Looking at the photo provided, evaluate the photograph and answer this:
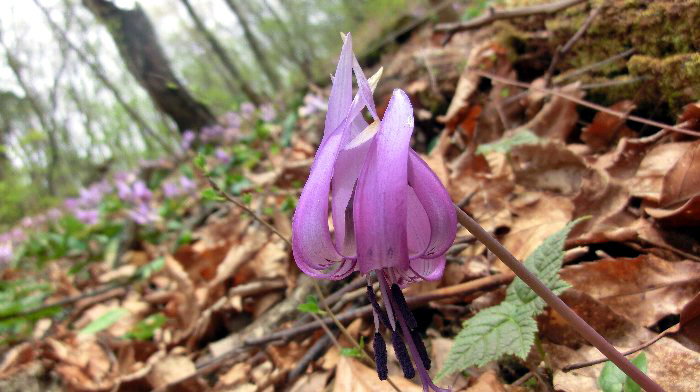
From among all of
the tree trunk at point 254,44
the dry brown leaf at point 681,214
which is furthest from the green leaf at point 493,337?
the tree trunk at point 254,44

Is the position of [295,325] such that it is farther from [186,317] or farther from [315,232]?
[315,232]

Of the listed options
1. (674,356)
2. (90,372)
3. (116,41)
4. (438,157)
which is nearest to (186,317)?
(90,372)

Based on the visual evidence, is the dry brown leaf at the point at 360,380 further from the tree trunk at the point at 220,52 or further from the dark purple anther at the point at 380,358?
the tree trunk at the point at 220,52

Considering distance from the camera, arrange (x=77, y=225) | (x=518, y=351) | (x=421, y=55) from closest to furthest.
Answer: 1. (x=518, y=351)
2. (x=421, y=55)
3. (x=77, y=225)

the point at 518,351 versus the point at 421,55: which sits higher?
the point at 421,55

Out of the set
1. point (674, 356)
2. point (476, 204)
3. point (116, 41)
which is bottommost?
point (674, 356)

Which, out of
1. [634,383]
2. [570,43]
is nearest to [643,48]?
[570,43]

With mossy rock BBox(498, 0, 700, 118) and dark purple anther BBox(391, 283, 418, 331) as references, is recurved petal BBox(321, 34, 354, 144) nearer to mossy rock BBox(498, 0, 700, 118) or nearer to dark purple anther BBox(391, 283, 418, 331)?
dark purple anther BBox(391, 283, 418, 331)

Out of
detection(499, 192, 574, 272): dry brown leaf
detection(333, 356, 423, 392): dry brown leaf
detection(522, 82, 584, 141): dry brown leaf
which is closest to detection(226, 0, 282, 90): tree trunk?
detection(522, 82, 584, 141): dry brown leaf
